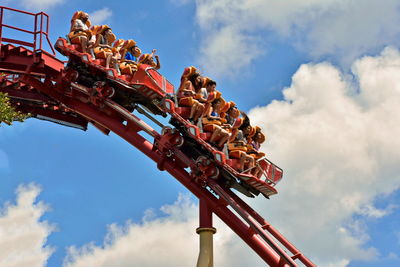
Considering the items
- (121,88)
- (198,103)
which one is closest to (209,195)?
(198,103)

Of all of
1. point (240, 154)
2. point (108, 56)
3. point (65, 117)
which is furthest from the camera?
point (65, 117)

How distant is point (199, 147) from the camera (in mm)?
10422

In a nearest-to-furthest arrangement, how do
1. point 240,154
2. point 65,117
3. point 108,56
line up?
point 240,154, point 108,56, point 65,117

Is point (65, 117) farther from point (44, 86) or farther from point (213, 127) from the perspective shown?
point (213, 127)

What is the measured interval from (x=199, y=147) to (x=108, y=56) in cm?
211

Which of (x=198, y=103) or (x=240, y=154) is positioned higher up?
(x=198, y=103)

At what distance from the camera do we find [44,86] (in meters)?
11.6

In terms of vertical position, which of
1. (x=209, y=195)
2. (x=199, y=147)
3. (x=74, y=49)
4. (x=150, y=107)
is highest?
(x=74, y=49)

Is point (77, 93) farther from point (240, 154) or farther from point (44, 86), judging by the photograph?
point (240, 154)

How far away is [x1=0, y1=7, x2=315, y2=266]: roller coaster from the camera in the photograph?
9922 mm

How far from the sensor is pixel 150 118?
1109 centimetres

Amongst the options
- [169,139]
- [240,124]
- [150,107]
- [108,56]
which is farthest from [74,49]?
[240,124]

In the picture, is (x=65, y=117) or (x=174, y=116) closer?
(x=174, y=116)

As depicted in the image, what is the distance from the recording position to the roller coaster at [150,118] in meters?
9.92
